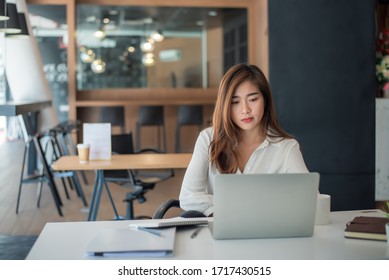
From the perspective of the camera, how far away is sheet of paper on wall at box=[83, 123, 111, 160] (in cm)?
421

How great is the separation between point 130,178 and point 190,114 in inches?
178

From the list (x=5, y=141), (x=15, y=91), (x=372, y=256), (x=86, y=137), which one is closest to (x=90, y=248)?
(x=372, y=256)

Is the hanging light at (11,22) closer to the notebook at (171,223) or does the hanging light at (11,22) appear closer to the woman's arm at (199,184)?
the woman's arm at (199,184)

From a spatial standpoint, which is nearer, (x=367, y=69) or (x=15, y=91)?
(x=367, y=69)

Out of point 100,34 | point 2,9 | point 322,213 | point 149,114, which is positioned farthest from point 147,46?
point 322,213

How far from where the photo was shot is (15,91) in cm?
714

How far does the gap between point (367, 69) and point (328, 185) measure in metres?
0.97

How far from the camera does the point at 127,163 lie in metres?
4.12

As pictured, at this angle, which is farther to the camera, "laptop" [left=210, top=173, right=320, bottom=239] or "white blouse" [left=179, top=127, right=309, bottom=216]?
"white blouse" [left=179, top=127, right=309, bottom=216]

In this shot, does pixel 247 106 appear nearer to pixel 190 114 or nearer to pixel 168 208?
pixel 168 208

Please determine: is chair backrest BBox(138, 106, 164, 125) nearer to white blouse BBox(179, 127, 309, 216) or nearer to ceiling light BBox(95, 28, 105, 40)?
ceiling light BBox(95, 28, 105, 40)

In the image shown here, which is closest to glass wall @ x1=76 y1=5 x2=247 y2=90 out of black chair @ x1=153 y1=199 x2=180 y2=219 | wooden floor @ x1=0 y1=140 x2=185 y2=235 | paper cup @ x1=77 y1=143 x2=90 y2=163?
wooden floor @ x1=0 y1=140 x2=185 y2=235

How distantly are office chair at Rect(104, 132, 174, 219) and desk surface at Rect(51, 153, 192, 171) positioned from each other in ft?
0.56

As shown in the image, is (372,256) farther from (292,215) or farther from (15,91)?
(15,91)
